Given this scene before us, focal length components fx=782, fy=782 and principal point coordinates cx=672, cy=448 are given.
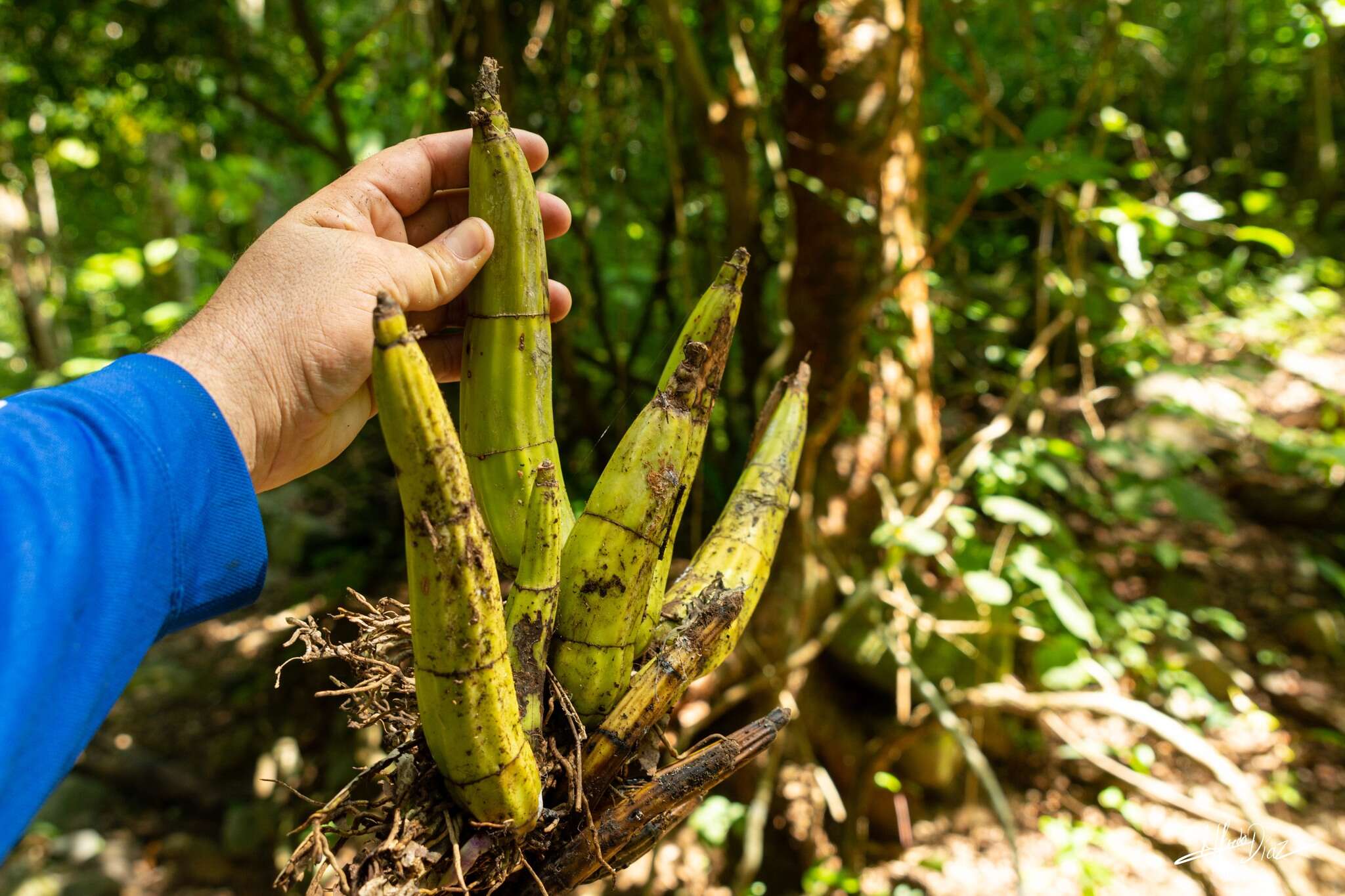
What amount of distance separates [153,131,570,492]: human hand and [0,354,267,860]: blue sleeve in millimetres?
75

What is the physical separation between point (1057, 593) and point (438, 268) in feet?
6.97

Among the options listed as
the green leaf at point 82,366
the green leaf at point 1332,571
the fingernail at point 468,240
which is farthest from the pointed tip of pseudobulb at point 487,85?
the green leaf at point 1332,571

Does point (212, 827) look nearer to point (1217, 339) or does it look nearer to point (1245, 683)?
point (1245, 683)

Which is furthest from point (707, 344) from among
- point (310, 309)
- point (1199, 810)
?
point (1199, 810)

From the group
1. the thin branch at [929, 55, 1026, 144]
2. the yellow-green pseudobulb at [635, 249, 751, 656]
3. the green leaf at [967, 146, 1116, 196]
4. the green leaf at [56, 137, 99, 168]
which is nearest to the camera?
the yellow-green pseudobulb at [635, 249, 751, 656]

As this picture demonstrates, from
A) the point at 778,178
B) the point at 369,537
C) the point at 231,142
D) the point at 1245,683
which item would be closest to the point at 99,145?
the point at 231,142

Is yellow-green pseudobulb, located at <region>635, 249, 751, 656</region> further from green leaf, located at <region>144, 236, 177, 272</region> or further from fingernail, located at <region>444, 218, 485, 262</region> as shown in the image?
green leaf, located at <region>144, 236, 177, 272</region>

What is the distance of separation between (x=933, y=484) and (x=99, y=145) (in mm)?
4642

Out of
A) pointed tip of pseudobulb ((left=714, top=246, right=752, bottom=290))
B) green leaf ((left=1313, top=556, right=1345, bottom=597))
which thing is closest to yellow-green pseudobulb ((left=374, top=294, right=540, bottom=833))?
pointed tip of pseudobulb ((left=714, top=246, right=752, bottom=290))

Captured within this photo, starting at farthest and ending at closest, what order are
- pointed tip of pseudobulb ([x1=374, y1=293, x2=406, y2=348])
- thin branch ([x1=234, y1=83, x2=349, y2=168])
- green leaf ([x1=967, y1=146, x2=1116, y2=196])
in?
thin branch ([x1=234, y1=83, x2=349, y2=168]), green leaf ([x1=967, y1=146, x2=1116, y2=196]), pointed tip of pseudobulb ([x1=374, y1=293, x2=406, y2=348])

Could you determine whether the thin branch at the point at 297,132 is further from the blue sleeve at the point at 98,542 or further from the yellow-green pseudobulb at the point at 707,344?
the yellow-green pseudobulb at the point at 707,344

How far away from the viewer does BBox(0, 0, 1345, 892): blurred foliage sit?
8.25 feet

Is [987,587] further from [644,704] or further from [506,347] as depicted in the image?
[506,347]

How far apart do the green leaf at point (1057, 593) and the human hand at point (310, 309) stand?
202 centimetres
